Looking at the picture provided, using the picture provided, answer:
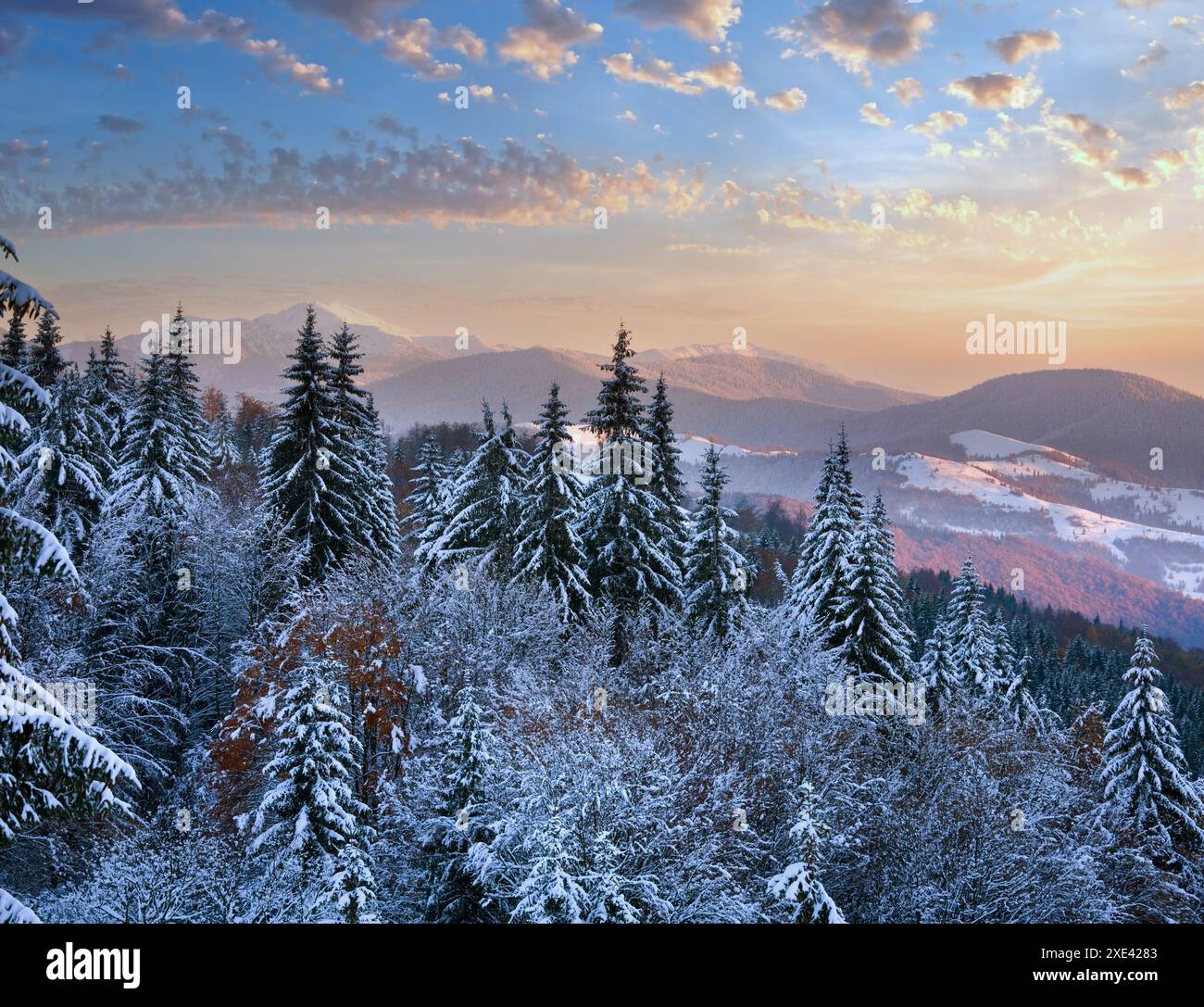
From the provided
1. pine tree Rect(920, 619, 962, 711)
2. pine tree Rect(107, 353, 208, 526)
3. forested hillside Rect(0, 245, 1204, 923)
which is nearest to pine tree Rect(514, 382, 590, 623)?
forested hillside Rect(0, 245, 1204, 923)

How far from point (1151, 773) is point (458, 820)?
23529 millimetres

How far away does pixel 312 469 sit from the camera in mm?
27219

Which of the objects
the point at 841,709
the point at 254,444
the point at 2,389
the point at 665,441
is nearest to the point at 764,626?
the point at 841,709

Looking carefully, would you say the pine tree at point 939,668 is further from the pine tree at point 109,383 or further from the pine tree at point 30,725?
the pine tree at point 109,383

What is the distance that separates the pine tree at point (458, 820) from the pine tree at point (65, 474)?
1753 cm

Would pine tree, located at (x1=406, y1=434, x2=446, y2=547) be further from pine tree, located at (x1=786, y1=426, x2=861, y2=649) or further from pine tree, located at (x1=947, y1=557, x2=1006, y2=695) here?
pine tree, located at (x1=947, y1=557, x2=1006, y2=695)

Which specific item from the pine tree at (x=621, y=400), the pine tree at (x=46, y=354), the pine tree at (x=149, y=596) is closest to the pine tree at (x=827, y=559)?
the pine tree at (x=621, y=400)

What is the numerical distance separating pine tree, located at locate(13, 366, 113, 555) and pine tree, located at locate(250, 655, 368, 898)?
48.4 feet

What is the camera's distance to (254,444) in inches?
3322

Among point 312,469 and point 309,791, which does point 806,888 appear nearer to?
point 309,791

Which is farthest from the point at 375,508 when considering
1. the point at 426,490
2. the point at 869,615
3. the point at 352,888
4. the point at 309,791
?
the point at 352,888

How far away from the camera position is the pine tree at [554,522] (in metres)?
26.5
